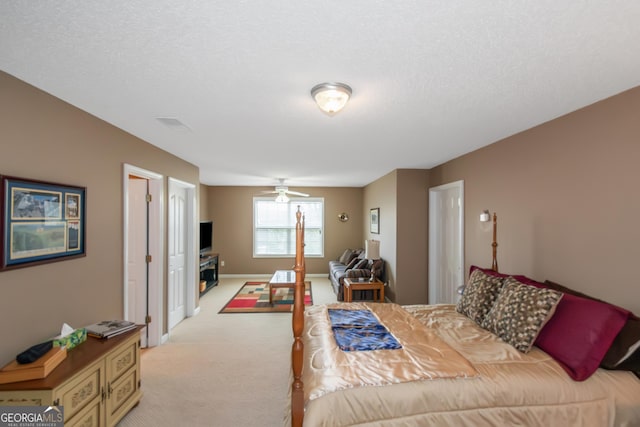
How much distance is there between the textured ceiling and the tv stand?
4.00 metres

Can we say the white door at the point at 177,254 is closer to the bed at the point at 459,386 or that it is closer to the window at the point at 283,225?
the bed at the point at 459,386

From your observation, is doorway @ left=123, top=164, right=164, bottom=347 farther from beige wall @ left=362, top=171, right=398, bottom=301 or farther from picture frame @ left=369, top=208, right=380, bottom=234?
picture frame @ left=369, top=208, right=380, bottom=234

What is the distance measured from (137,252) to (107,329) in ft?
4.83

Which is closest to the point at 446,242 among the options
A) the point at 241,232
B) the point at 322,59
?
the point at 322,59

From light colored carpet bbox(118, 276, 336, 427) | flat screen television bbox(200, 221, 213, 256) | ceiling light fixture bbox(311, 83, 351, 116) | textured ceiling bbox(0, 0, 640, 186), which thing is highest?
textured ceiling bbox(0, 0, 640, 186)

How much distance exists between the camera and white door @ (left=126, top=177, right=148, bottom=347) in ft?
11.9

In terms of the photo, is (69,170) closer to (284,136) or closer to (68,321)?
(68,321)

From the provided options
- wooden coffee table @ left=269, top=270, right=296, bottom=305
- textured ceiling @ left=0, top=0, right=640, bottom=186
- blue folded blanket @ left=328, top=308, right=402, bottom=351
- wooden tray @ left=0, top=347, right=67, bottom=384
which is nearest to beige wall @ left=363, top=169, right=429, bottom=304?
wooden coffee table @ left=269, top=270, right=296, bottom=305

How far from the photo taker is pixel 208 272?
6680 mm

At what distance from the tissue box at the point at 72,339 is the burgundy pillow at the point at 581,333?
329 centimetres

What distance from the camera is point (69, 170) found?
7.43ft

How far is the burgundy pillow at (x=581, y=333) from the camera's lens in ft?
5.86

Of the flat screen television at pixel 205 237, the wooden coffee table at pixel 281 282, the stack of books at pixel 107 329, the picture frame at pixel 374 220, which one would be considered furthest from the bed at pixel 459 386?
the flat screen television at pixel 205 237

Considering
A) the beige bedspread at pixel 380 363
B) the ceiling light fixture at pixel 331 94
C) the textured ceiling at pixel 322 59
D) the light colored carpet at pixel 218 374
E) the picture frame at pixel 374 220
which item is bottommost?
the light colored carpet at pixel 218 374
